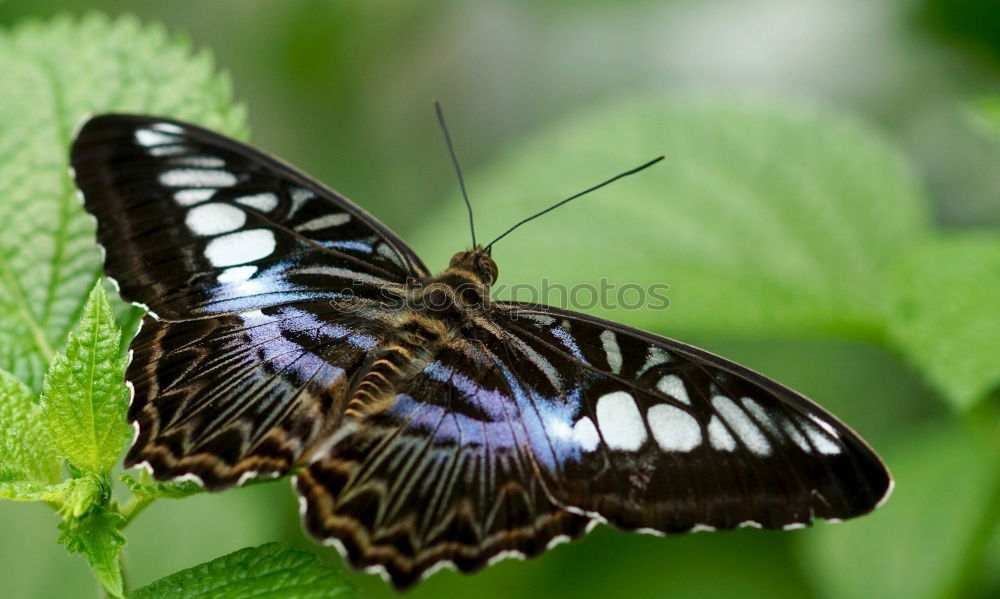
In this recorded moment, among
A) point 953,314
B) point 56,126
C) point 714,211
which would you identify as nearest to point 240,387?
point 56,126

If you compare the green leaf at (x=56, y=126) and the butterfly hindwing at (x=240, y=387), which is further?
the green leaf at (x=56, y=126)

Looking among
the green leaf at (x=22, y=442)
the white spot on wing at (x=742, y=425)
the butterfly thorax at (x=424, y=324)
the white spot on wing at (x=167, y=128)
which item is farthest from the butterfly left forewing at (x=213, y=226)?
the white spot on wing at (x=742, y=425)

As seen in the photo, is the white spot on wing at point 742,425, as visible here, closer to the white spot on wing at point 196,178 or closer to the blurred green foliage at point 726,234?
the blurred green foliage at point 726,234

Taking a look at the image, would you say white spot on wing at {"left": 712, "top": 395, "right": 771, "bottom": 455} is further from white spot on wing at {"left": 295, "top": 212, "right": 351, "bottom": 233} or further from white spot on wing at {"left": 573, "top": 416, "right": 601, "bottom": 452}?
white spot on wing at {"left": 295, "top": 212, "right": 351, "bottom": 233}

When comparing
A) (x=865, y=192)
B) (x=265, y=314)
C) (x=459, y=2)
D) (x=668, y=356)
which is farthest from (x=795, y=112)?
(x=459, y=2)

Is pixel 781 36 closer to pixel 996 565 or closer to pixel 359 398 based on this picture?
pixel 996 565
